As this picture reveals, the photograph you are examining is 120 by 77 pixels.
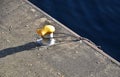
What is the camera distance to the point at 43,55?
943cm

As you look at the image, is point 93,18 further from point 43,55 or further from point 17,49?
point 17,49

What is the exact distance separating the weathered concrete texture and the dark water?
63.8 inches

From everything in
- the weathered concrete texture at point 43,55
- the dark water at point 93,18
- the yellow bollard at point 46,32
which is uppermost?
the yellow bollard at point 46,32

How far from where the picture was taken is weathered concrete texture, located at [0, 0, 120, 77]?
8.98 meters

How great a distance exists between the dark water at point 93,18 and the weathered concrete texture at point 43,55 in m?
1.62

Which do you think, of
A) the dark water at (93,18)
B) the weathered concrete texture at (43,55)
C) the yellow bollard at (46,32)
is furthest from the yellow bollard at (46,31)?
the dark water at (93,18)

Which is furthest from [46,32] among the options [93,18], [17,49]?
[93,18]

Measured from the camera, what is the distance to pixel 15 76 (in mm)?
8836

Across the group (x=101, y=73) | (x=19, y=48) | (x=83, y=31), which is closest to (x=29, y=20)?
(x=19, y=48)

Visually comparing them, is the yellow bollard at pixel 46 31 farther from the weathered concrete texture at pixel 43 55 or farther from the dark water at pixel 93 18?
the dark water at pixel 93 18

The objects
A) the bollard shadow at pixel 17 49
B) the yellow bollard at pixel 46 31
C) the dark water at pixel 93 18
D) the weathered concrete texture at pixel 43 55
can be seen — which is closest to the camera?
the weathered concrete texture at pixel 43 55

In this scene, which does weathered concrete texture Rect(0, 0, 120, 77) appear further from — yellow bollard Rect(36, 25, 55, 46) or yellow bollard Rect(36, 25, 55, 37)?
yellow bollard Rect(36, 25, 55, 37)

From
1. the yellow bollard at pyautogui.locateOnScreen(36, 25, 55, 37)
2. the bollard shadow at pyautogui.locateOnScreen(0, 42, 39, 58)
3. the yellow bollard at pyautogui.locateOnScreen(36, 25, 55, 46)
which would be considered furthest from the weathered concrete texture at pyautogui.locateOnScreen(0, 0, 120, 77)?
the yellow bollard at pyautogui.locateOnScreen(36, 25, 55, 37)

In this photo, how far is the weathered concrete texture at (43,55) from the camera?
353 inches
